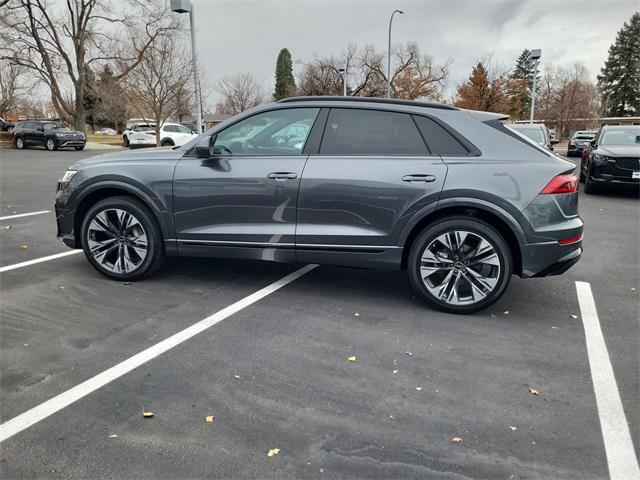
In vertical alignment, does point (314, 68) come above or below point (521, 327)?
above

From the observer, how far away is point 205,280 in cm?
495

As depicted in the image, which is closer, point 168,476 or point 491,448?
point 168,476

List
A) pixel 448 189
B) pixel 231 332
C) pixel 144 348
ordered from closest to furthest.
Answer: pixel 144 348
pixel 231 332
pixel 448 189

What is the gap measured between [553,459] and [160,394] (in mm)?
2087

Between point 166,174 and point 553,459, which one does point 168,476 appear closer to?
point 553,459

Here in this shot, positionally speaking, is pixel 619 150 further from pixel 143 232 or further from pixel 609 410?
pixel 143 232

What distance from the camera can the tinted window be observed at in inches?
161

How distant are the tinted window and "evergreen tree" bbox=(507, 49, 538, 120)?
1660 inches

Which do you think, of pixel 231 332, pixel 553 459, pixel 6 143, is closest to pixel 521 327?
pixel 553 459

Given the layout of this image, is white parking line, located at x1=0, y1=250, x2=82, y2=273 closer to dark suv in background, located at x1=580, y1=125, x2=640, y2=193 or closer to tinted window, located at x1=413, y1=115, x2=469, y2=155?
tinted window, located at x1=413, y1=115, x2=469, y2=155

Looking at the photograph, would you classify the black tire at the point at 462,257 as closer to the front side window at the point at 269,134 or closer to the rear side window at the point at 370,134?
the rear side window at the point at 370,134

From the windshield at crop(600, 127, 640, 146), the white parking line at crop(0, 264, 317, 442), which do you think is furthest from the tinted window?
the windshield at crop(600, 127, 640, 146)

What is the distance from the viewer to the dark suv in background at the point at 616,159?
11.0 m

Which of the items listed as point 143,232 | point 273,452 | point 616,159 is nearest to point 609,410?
point 273,452
